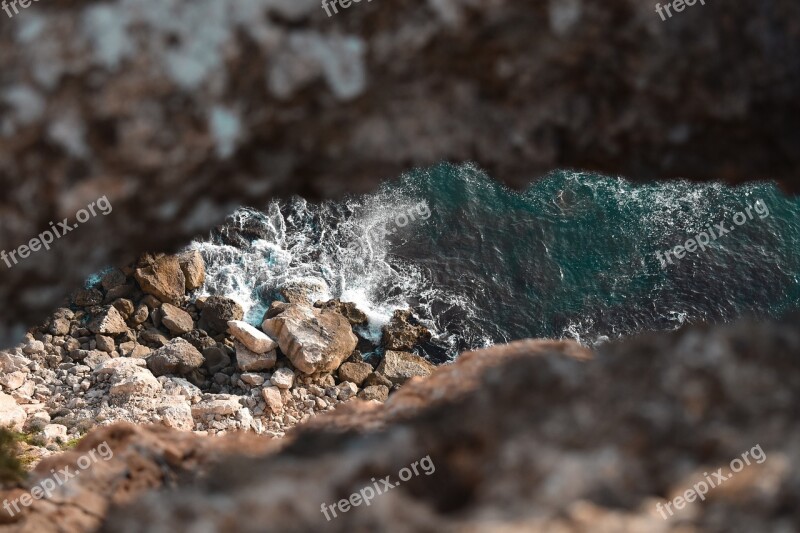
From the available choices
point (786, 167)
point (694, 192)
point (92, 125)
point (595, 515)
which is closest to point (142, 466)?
point (92, 125)

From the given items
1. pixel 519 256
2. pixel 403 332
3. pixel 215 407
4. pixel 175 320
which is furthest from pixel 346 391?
pixel 519 256

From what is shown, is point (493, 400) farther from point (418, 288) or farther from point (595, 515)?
point (418, 288)

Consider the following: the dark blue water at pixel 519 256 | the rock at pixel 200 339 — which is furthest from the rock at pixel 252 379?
the dark blue water at pixel 519 256

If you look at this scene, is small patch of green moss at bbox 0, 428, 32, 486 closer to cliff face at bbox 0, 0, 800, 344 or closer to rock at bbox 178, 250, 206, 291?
cliff face at bbox 0, 0, 800, 344

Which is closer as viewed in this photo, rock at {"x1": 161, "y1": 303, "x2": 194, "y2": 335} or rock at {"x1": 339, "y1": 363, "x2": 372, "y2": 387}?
rock at {"x1": 161, "y1": 303, "x2": 194, "y2": 335}

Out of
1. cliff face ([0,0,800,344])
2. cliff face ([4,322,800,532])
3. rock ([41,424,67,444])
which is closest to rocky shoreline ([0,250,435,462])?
rock ([41,424,67,444])

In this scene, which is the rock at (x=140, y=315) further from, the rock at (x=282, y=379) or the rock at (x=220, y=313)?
the rock at (x=282, y=379)
